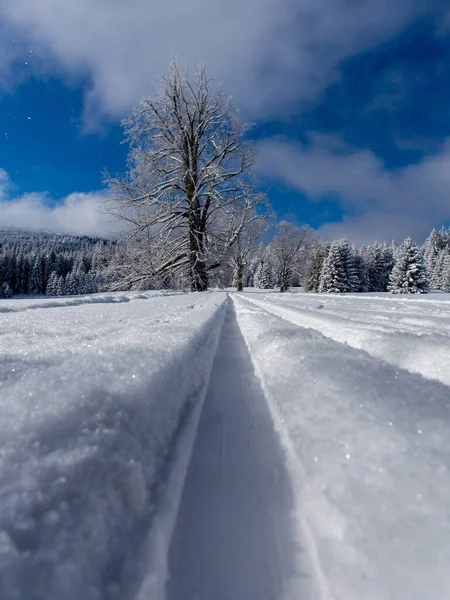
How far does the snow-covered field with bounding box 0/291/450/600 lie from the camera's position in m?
0.26

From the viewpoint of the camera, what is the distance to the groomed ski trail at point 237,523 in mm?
327

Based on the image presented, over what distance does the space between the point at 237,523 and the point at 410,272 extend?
23.3m

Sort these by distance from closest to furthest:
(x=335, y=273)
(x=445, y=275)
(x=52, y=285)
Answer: (x=335, y=273)
(x=445, y=275)
(x=52, y=285)

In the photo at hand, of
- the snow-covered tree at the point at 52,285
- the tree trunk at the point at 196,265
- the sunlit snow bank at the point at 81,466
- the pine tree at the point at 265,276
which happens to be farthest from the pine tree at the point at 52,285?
the sunlit snow bank at the point at 81,466

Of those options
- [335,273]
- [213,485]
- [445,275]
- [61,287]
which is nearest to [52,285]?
[61,287]

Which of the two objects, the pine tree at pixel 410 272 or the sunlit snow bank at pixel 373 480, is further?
the pine tree at pixel 410 272

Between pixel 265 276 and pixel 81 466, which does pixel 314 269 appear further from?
pixel 81 466

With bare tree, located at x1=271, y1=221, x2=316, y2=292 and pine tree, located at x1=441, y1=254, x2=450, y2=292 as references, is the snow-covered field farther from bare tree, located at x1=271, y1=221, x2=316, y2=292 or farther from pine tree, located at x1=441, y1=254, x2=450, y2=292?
pine tree, located at x1=441, y1=254, x2=450, y2=292

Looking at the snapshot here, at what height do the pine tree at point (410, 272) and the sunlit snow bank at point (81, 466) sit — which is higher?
the pine tree at point (410, 272)

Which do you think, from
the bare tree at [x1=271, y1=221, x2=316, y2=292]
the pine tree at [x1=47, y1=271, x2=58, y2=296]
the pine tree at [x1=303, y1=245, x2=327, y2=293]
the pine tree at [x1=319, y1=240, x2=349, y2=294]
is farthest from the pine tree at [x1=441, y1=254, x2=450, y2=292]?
the pine tree at [x1=47, y1=271, x2=58, y2=296]

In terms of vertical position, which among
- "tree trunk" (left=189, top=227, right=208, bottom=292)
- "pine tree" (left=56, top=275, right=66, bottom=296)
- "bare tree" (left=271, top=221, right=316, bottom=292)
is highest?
"bare tree" (left=271, top=221, right=316, bottom=292)

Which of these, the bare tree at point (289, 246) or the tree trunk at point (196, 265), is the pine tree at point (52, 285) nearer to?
the bare tree at point (289, 246)

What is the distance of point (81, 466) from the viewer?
0.31 meters

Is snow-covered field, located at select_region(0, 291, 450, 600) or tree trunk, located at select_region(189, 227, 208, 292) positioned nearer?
snow-covered field, located at select_region(0, 291, 450, 600)
